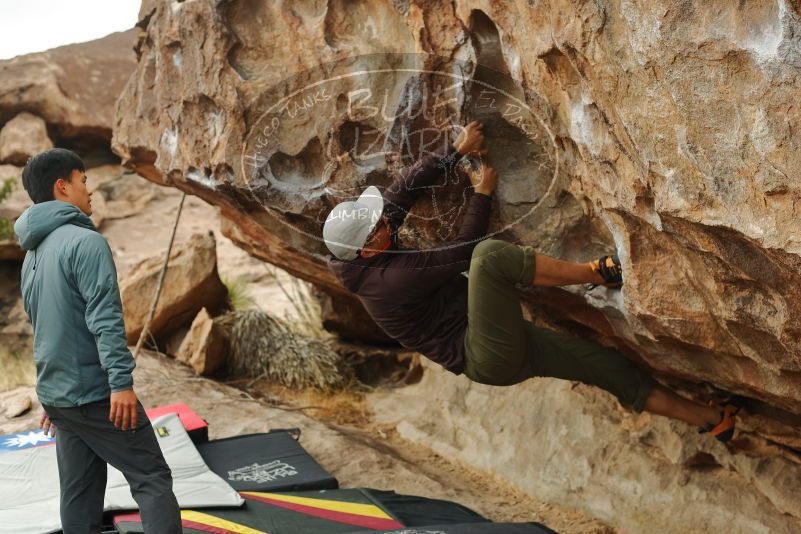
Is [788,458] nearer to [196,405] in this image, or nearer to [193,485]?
[193,485]

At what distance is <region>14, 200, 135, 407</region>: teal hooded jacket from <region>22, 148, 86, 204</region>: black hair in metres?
0.06

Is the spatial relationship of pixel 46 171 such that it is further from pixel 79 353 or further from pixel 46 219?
pixel 79 353

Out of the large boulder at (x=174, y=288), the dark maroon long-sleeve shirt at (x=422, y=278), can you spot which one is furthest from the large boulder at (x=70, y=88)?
the dark maroon long-sleeve shirt at (x=422, y=278)

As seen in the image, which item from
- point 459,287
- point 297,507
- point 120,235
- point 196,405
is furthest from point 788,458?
point 120,235

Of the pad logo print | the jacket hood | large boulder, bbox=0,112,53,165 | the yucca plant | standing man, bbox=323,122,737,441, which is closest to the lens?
the jacket hood

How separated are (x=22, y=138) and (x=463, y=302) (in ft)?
24.7

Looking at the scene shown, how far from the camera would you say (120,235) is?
1016 centimetres

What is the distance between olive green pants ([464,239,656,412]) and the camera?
335cm

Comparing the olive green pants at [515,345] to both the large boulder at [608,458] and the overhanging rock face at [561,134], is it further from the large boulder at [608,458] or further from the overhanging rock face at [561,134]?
the large boulder at [608,458]

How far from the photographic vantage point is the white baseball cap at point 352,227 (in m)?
3.64

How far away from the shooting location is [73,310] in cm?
293

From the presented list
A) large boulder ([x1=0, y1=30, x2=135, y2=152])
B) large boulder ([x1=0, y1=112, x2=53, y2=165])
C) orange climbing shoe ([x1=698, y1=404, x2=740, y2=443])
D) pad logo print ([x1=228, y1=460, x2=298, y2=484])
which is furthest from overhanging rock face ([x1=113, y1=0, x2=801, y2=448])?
large boulder ([x1=0, y1=30, x2=135, y2=152])

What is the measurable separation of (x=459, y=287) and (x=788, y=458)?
5.60 feet

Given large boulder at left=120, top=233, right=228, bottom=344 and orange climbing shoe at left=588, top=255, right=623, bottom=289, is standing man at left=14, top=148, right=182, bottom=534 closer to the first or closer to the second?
orange climbing shoe at left=588, top=255, right=623, bottom=289
